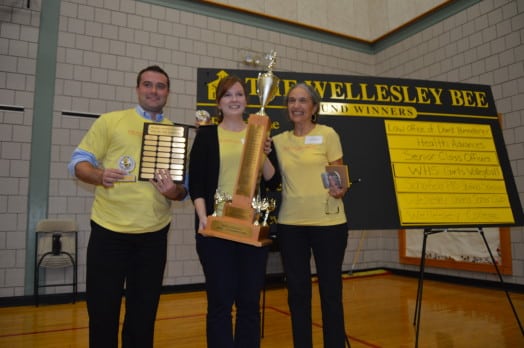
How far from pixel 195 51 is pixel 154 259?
4256 millimetres

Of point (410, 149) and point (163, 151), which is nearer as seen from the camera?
point (163, 151)

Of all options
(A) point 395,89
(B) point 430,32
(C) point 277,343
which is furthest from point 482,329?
(B) point 430,32

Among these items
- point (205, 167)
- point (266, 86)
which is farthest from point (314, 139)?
point (205, 167)

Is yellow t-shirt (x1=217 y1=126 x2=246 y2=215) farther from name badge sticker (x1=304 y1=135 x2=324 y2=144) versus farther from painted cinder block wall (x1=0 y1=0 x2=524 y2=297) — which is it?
painted cinder block wall (x1=0 y1=0 x2=524 y2=297)

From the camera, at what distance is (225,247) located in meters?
1.67

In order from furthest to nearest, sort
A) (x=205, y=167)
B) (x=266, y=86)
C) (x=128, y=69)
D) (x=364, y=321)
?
(x=128, y=69) → (x=364, y=321) → (x=266, y=86) → (x=205, y=167)

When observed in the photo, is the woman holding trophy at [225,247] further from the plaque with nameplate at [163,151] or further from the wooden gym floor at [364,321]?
the wooden gym floor at [364,321]

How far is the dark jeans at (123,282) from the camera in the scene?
1696 millimetres

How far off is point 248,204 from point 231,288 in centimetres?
36

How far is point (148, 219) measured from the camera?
178cm

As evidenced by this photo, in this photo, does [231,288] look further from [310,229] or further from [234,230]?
[310,229]

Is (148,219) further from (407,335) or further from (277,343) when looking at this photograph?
(407,335)

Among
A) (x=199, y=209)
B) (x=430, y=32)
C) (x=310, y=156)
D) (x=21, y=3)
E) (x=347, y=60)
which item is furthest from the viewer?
(x=347, y=60)

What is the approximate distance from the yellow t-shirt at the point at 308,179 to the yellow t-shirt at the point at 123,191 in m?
0.67
